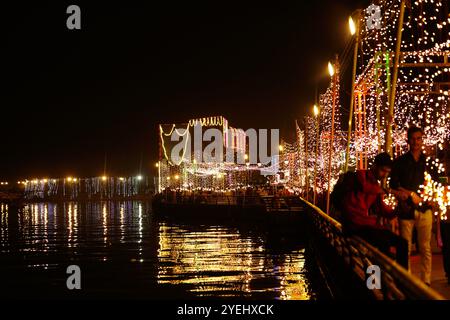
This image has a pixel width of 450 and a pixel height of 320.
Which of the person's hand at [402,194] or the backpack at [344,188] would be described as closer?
the person's hand at [402,194]

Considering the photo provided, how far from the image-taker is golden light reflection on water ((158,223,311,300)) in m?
15.7

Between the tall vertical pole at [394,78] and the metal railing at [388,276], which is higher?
the tall vertical pole at [394,78]

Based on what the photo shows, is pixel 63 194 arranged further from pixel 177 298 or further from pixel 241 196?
pixel 177 298

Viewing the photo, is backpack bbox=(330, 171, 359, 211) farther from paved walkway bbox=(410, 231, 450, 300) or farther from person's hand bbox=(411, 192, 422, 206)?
paved walkway bbox=(410, 231, 450, 300)

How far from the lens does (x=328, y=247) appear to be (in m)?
16.2

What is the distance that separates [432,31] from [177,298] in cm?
1066

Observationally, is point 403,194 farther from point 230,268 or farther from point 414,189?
point 230,268

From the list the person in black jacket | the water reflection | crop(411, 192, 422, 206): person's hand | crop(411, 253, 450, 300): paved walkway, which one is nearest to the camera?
crop(411, 192, 422, 206): person's hand

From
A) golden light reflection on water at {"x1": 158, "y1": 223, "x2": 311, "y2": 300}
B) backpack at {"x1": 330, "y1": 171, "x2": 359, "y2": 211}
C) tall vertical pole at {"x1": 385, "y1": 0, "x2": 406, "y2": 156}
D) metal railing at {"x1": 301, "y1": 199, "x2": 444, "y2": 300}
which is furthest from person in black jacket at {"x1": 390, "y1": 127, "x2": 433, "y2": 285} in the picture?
golden light reflection on water at {"x1": 158, "y1": 223, "x2": 311, "y2": 300}

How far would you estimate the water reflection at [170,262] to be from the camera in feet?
53.9

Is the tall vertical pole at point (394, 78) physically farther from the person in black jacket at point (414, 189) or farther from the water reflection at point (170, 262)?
the water reflection at point (170, 262)

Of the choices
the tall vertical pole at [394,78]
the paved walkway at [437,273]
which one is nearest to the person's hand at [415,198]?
the paved walkway at [437,273]
